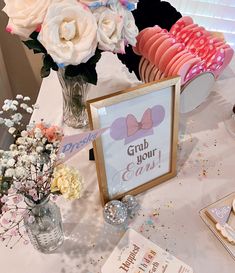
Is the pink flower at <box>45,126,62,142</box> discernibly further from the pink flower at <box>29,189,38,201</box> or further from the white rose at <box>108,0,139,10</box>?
the white rose at <box>108,0,139,10</box>

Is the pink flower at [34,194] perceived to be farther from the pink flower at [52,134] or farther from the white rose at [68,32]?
the white rose at [68,32]

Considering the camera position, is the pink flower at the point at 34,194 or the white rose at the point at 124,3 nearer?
the pink flower at the point at 34,194

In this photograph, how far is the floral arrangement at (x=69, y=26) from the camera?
0.67m

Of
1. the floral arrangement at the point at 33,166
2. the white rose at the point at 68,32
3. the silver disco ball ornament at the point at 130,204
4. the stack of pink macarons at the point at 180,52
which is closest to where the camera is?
the floral arrangement at the point at 33,166

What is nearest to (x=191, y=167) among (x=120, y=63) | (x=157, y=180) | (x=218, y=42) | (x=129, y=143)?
(x=157, y=180)

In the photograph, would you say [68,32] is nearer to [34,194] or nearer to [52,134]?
[52,134]

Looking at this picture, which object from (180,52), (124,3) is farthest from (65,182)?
(180,52)

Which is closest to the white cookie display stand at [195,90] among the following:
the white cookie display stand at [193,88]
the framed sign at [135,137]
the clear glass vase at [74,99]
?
the white cookie display stand at [193,88]

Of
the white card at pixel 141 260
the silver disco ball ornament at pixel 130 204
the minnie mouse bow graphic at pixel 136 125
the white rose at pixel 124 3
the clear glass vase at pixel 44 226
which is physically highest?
the white rose at pixel 124 3

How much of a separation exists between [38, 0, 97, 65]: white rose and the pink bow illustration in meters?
0.17

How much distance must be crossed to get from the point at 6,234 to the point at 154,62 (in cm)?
60

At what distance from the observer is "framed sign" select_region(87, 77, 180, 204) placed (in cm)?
69

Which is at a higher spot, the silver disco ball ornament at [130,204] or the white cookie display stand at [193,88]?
the white cookie display stand at [193,88]

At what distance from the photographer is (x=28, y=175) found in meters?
0.58
